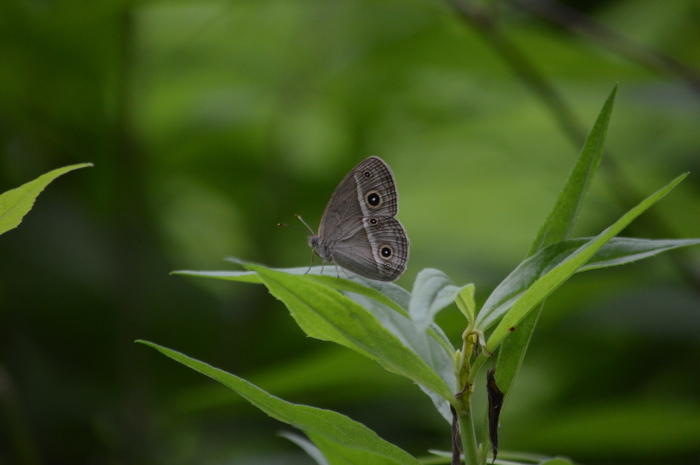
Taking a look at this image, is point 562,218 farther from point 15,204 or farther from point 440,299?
point 15,204

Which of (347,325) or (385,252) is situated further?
(385,252)

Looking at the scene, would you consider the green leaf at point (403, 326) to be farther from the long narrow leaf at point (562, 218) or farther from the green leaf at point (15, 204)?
the green leaf at point (15, 204)

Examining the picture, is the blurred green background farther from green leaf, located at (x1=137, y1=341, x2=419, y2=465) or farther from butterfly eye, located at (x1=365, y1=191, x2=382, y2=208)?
green leaf, located at (x1=137, y1=341, x2=419, y2=465)

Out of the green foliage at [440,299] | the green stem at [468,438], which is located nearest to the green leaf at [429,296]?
the green foliage at [440,299]

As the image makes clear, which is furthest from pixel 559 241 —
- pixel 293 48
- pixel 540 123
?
pixel 540 123

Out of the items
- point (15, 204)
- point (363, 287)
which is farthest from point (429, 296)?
point (15, 204)

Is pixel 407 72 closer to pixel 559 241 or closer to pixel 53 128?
pixel 53 128
